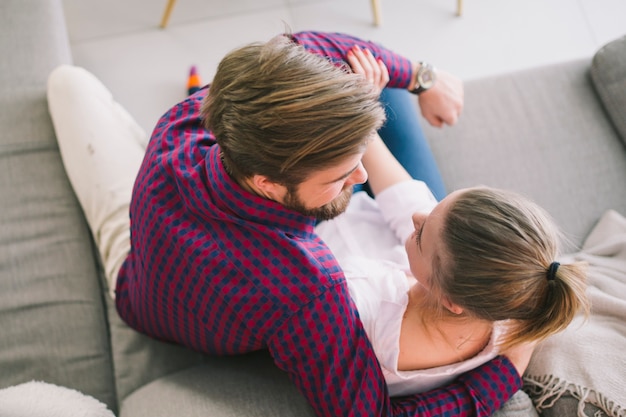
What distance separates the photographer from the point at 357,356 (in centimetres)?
98

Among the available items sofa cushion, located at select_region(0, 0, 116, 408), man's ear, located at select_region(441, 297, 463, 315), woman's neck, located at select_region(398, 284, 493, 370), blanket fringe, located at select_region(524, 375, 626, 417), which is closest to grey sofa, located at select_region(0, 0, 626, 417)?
sofa cushion, located at select_region(0, 0, 116, 408)

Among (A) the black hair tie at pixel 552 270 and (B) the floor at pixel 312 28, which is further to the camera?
(B) the floor at pixel 312 28

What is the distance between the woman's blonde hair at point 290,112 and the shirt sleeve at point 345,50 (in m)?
0.41

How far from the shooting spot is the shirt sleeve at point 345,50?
1304 mm

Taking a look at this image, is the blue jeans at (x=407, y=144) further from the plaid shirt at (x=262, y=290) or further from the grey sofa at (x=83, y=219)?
the plaid shirt at (x=262, y=290)

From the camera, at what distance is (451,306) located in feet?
3.30

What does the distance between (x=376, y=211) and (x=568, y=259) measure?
0.52 meters

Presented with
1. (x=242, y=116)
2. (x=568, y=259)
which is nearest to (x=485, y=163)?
(x=568, y=259)

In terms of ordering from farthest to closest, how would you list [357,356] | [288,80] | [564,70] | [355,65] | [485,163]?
1. [564,70]
2. [485,163]
3. [355,65]
4. [357,356]
5. [288,80]

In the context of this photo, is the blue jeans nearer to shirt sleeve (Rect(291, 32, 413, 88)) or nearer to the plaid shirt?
shirt sleeve (Rect(291, 32, 413, 88))

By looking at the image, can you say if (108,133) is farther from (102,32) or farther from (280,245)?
(102,32)

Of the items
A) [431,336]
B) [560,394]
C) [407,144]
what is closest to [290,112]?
[431,336]

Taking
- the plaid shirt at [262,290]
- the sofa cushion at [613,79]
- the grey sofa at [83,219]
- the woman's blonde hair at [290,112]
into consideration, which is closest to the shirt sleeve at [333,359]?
the plaid shirt at [262,290]

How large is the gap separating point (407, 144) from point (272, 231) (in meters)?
0.62
